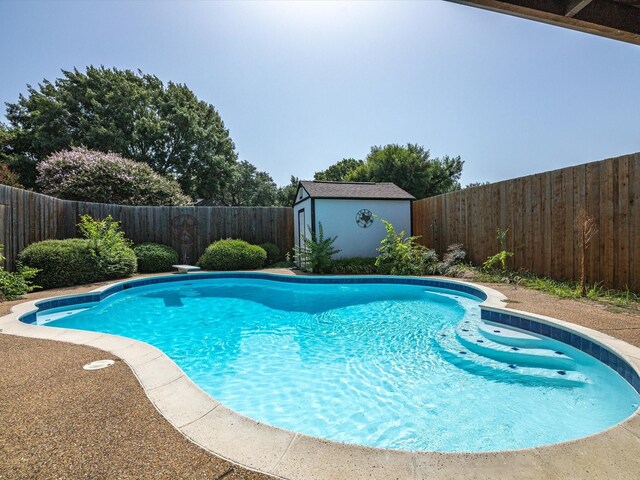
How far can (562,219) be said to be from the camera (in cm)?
614

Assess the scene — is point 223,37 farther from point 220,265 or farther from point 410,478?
point 410,478

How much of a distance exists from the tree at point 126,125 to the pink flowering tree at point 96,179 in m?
5.91

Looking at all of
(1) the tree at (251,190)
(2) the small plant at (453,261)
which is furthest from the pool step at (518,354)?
(1) the tree at (251,190)

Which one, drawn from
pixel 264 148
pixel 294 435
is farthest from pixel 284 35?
pixel 264 148

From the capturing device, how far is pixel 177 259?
10.8 m

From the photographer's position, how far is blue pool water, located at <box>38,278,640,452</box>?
231cm

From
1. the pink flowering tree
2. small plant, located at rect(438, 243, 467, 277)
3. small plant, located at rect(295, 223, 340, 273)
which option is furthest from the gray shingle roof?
the pink flowering tree

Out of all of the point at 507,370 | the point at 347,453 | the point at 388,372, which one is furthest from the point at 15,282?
the point at 507,370

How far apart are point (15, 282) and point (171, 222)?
548 centimetres

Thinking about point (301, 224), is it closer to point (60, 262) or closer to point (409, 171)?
point (60, 262)

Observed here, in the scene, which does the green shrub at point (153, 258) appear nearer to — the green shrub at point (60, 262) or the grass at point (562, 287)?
the green shrub at point (60, 262)

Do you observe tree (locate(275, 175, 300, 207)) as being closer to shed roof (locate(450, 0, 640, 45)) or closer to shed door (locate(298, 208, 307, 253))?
shed door (locate(298, 208, 307, 253))

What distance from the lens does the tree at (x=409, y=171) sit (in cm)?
1981

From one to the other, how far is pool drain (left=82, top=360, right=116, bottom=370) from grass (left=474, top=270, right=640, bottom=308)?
6.24m
